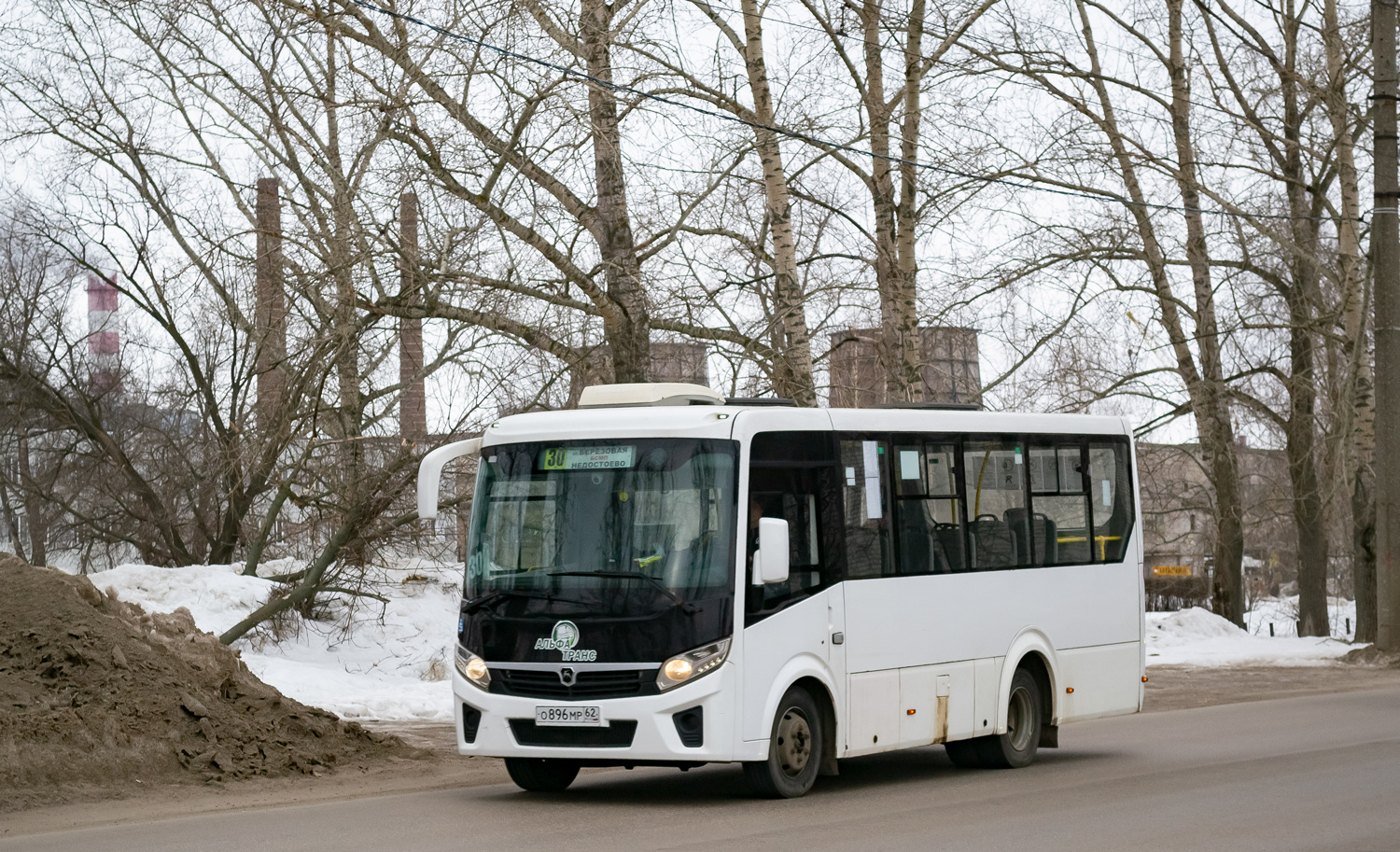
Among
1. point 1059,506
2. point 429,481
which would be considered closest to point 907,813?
point 429,481

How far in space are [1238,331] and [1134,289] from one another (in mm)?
3121

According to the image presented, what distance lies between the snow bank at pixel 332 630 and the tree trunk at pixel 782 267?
19.0 ft

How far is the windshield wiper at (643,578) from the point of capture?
34.2ft

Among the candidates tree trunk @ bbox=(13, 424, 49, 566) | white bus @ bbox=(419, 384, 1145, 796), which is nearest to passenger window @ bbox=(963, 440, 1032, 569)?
white bus @ bbox=(419, 384, 1145, 796)

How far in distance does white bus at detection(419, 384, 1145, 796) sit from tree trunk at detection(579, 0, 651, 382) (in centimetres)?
644

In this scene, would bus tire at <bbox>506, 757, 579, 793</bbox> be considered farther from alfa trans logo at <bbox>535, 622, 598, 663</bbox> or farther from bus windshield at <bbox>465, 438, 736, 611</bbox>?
bus windshield at <bbox>465, 438, 736, 611</bbox>

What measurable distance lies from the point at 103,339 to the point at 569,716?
2507cm

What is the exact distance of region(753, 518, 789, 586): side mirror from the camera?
1033 centimetres

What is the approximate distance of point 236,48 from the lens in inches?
859

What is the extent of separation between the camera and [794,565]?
1110 cm

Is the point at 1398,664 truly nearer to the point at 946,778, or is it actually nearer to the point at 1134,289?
the point at 1134,289

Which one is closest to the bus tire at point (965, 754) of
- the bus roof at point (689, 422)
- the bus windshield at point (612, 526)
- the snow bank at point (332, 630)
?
the bus roof at point (689, 422)

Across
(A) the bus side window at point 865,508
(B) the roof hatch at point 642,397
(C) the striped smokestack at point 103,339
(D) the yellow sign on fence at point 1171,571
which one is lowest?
(D) the yellow sign on fence at point 1171,571

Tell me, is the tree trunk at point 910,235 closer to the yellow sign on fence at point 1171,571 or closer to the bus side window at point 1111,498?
the bus side window at point 1111,498
